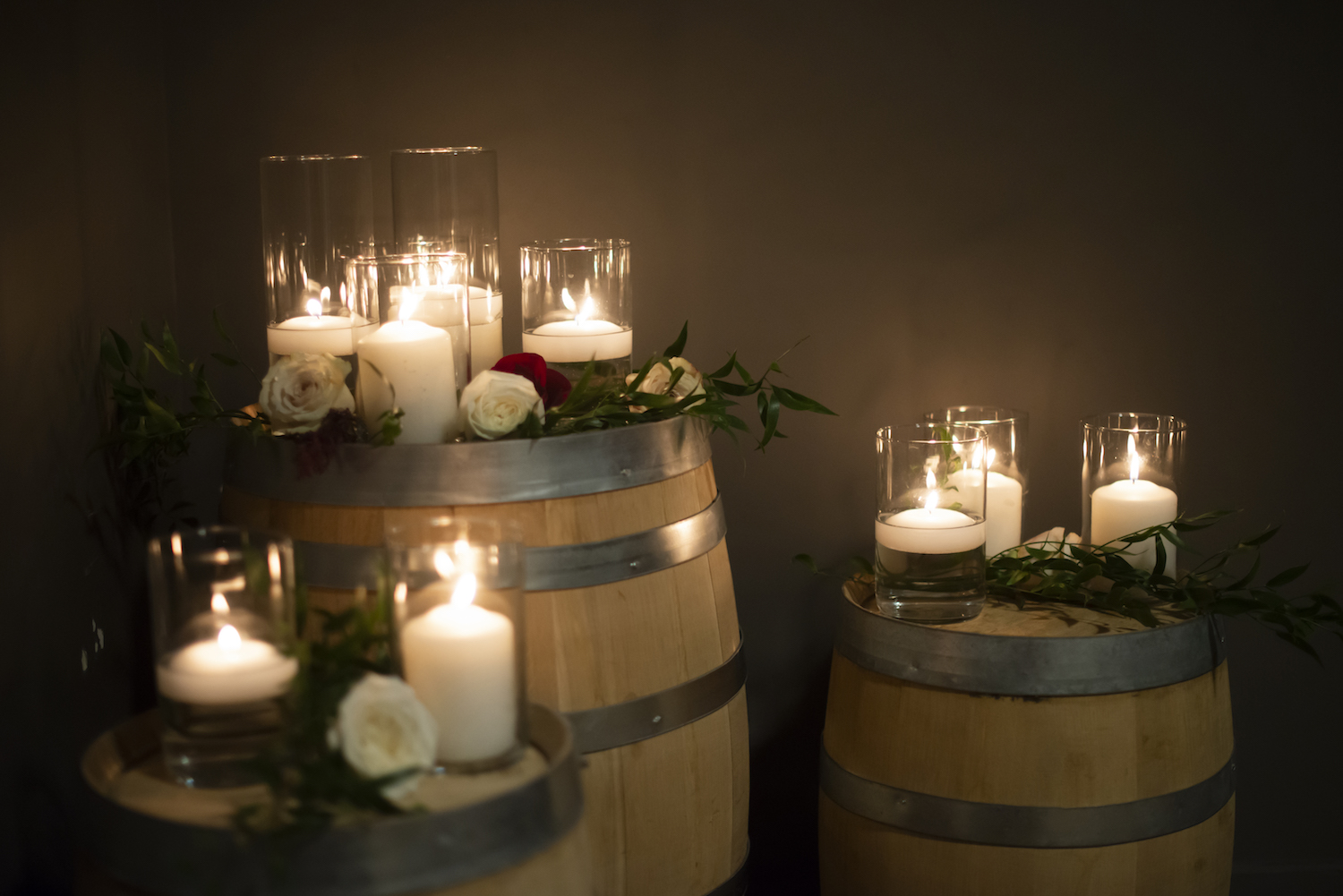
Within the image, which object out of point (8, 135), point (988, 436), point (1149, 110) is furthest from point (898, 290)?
point (8, 135)

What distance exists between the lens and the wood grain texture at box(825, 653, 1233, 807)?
1284mm

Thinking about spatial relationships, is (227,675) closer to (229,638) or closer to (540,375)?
(229,638)

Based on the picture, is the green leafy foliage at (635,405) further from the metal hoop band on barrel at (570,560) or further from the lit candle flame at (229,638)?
the lit candle flame at (229,638)

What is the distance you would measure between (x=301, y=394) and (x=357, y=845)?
0.55 m

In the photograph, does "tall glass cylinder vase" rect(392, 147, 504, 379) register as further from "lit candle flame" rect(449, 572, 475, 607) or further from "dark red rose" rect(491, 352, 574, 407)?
"lit candle flame" rect(449, 572, 475, 607)

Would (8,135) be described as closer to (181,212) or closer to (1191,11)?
(181,212)

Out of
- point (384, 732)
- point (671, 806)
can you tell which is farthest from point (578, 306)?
point (384, 732)

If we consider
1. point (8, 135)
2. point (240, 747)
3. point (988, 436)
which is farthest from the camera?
point (988, 436)

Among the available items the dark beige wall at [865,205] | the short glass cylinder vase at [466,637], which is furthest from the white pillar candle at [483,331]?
the short glass cylinder vase at [466,637]

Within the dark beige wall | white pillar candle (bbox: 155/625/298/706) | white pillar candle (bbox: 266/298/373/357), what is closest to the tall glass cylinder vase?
white pillar candle (bbox: 266/298/373/357)

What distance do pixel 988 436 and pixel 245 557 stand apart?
107 centimetres

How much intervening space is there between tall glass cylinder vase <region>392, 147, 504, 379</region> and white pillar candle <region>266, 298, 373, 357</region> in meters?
0.12

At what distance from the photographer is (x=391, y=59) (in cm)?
173

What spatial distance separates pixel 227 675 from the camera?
891 millimetres
